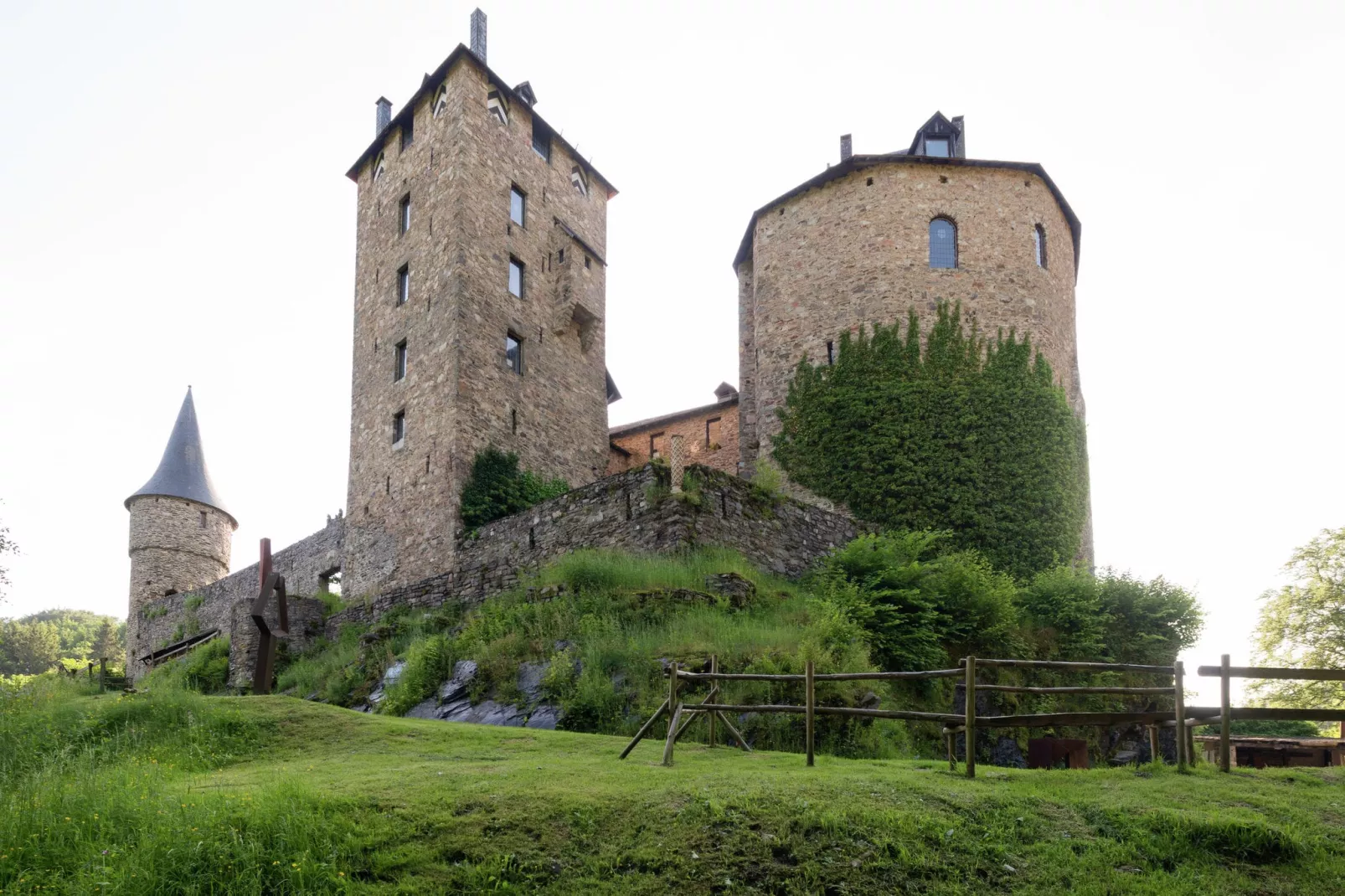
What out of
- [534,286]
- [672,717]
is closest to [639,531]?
[672,717]

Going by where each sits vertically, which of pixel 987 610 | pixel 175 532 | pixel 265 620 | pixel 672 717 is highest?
pixel 175 532

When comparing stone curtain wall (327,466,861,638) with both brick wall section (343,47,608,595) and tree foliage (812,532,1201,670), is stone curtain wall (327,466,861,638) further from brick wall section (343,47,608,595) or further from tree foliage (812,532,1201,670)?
brick wall section (343,47,608,595)

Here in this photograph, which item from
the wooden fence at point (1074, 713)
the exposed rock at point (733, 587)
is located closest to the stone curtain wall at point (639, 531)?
the exposed rock at point (733, 587)

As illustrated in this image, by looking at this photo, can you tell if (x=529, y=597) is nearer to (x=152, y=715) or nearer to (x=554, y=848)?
(x=152, y=715)

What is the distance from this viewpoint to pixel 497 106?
1168 inches

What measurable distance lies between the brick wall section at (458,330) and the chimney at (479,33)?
6.43 ft

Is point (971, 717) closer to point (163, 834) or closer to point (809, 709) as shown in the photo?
point (809, 709)

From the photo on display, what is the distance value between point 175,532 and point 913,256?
97.7ft

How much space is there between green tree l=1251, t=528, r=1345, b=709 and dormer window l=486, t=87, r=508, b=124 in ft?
93.7

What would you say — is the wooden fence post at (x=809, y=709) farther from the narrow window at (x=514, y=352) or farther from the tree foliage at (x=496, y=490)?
the narrow window at (x=514, y=352)

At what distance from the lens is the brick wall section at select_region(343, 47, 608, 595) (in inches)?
1032

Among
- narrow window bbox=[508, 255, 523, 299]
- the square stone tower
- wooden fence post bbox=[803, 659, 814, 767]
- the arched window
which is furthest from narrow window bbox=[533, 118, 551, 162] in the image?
wooden fence post bbox=[803, 659, 814, 767]

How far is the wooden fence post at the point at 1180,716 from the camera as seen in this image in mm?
9766

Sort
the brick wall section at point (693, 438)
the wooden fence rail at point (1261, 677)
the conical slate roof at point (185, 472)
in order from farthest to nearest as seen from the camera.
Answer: the conical slate roof at point (185, 472) < the brick wall section at point (693, 438) < the wooden fence rail at point (1261, 677)
